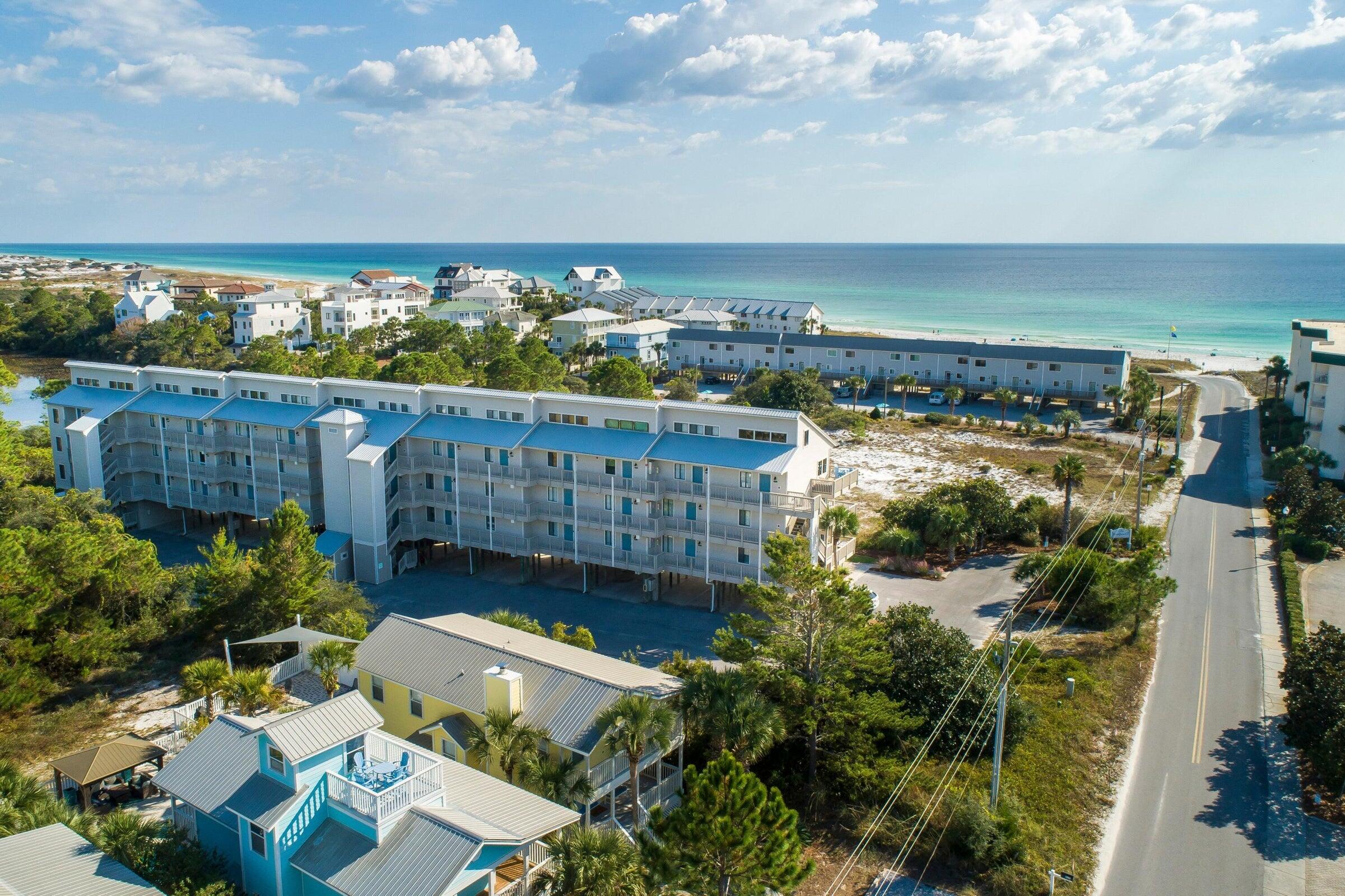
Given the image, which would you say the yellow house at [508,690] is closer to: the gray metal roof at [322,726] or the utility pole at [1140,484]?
the gray metal roof at [322,726]

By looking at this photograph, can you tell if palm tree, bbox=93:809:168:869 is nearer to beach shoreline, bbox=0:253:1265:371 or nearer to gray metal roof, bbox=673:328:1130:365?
gray metal roof, bbox=673:328:1130:365

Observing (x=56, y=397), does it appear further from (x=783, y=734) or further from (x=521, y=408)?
(x=783, y=734)

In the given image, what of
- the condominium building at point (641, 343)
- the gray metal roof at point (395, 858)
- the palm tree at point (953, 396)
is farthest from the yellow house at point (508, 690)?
the condominium building at point (641, 343)

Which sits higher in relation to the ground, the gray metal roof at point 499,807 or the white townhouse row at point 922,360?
the white townhouse row at point 922,360

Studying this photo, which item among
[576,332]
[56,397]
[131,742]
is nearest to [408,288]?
[576,332]

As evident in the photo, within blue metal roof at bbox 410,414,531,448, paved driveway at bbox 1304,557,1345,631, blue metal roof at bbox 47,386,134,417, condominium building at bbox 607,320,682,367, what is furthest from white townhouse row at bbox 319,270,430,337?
paved driveway at bbox 1304,557,1345,631

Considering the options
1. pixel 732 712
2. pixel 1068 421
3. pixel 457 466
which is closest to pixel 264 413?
pixel 457 466
